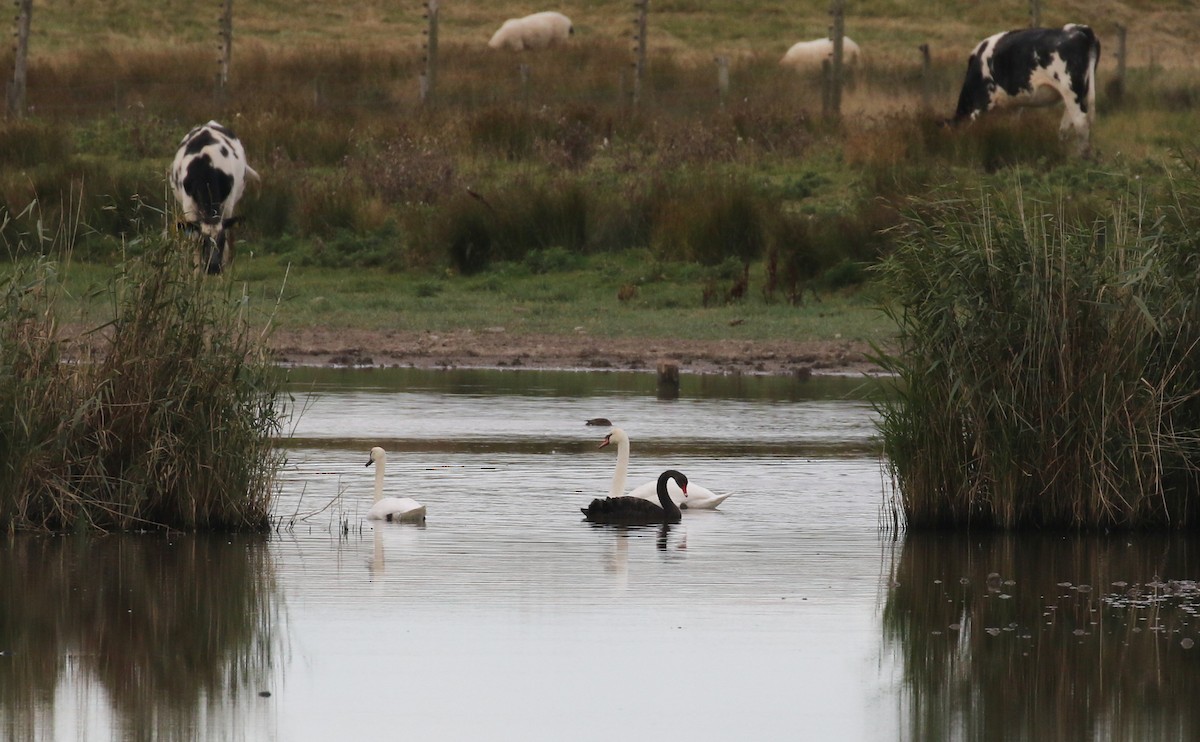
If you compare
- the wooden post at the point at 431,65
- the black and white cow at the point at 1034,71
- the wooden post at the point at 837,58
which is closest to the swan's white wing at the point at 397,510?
the black and white cow at the point at 1034,71

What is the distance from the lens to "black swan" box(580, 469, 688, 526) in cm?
1127

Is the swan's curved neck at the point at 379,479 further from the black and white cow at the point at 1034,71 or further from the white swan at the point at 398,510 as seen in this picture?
the black and white cow at the point at 1034,71

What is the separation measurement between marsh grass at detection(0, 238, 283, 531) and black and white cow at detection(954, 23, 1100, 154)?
730 inches

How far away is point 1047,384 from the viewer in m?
10.6

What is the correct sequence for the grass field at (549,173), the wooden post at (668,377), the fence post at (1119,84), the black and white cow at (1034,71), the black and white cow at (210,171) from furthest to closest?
the fence post at (1119,84) < the black and white cow at (1034,71) < the black and white cow at (210,171) < the grass field at (549,173) < the wooden post at (668,377)

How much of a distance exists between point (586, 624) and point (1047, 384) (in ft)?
11.2

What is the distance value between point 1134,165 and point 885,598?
17.5 meters

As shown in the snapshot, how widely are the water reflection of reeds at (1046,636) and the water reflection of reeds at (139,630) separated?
2448mm

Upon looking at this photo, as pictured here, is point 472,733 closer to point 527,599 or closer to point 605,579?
point 527,599

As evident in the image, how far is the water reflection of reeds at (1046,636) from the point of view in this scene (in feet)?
22.7

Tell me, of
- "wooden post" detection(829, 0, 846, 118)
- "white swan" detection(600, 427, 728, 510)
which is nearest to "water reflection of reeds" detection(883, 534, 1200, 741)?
"white swan" detection(600, 427, 728, 510)

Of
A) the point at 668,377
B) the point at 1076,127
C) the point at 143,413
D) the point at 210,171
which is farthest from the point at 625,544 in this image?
the point at 1076,127

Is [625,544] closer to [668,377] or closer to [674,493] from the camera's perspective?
[674,493]

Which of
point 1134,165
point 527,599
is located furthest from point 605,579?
point 1134,165
